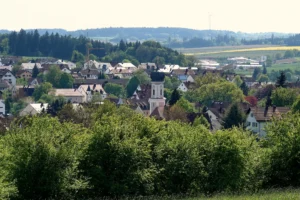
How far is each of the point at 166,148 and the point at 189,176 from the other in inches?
69.1

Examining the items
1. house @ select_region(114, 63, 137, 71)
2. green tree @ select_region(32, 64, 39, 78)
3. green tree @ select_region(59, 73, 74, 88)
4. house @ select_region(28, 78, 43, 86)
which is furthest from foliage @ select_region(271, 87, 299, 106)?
house @ select_region(114, 63, 137, 71)

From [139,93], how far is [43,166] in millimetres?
97231

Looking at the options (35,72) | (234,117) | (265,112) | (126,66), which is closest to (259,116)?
(265,112)

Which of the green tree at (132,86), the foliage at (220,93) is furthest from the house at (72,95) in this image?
the foliage at (220,93)

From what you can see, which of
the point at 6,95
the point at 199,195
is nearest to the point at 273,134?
the point at 199,195

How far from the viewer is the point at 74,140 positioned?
31641 mm

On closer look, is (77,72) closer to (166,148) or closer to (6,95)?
(6,95)

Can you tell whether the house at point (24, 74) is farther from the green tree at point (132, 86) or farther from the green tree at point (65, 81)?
the green tree at point (132, 86)

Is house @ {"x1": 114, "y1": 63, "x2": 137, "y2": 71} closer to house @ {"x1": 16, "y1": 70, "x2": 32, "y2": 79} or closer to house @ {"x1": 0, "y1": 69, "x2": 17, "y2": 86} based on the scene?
house @ {"x1": 16, "y1": 70, "x2": 32, "y2": 79}

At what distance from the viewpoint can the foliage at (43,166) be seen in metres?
29.4

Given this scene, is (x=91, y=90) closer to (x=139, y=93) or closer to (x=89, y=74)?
(x=139, y=93)

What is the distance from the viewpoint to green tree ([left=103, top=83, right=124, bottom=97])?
136 metres

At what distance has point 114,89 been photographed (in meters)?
137

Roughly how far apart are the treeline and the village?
1561 centimetres
